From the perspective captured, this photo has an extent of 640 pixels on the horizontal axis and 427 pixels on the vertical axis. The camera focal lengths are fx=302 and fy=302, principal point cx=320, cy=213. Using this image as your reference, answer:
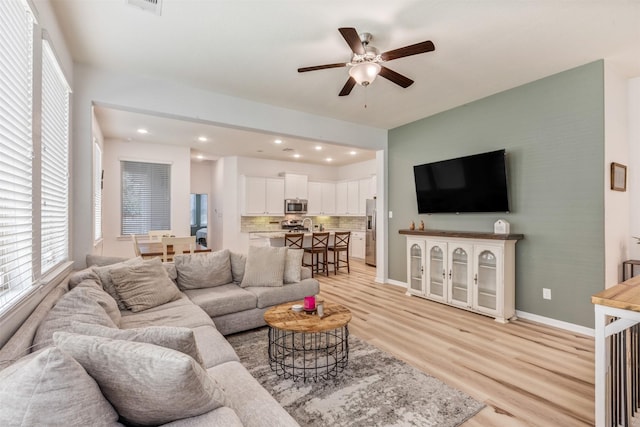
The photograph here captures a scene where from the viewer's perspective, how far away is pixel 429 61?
3.08m

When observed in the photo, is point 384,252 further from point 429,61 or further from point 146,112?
point 146,112

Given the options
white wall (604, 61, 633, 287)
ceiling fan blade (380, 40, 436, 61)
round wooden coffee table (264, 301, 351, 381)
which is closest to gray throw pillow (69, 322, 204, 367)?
round wooden coffee table (264, 301, 351, 381)

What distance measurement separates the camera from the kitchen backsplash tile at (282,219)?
25.9ft

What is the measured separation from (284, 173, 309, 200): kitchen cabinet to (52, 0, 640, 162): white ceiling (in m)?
4.36

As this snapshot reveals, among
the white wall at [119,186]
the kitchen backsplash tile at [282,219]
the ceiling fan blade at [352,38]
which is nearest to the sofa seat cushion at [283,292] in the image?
the ceiling fan blade at [352,38]

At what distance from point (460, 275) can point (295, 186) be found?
5167mm

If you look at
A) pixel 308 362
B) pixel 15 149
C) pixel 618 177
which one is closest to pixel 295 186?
pixel 308 362

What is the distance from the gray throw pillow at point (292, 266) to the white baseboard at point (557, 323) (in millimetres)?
2783

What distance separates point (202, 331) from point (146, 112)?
2713 mm

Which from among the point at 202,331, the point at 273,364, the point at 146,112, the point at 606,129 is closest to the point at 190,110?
the point at 146,112

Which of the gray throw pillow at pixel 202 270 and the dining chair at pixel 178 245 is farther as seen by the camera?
the dining chair at pixel 178 245

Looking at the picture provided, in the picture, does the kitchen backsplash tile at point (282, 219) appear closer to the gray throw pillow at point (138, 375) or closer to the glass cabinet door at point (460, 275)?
the glass cabinet door at point (460, 275)

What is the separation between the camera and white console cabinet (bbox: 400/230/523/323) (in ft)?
11.9

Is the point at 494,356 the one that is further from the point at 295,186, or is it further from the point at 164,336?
the point at 295,186
